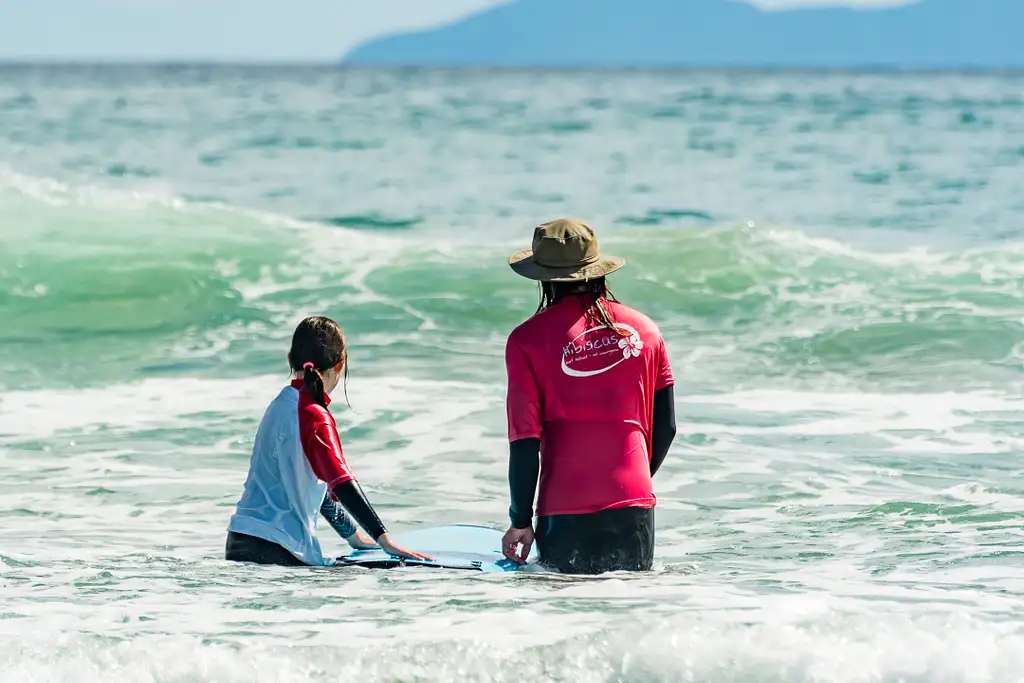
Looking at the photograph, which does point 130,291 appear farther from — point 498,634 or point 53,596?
point 498,634

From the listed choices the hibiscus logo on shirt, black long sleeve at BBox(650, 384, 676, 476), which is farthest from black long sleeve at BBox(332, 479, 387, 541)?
black long sleeve at BBox(650, 384, 676, 476)

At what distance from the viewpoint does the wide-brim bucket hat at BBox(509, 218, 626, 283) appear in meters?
→ 4.37

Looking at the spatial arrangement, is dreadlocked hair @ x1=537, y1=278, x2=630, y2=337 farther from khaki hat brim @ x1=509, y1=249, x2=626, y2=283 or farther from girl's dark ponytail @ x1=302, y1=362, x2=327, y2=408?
girl's dark ponytail @ x1=302, y1=362, x2=327, y2=408

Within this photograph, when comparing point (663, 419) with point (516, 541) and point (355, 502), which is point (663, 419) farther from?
point (355, 502)

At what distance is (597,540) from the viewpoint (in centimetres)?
450

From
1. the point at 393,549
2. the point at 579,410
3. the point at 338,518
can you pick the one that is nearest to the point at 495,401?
the point at 338,518

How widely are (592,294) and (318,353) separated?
0.96 metres

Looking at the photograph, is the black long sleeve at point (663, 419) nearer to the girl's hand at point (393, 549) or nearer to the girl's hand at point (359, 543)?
the girl's hand at point (393, 549)

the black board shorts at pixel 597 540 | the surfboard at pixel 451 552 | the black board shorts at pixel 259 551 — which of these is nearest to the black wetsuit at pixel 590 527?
the black board shorts at pixel 597 540

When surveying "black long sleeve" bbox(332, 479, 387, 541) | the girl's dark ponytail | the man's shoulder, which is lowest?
"black long sleeve" bbox(332, 479, 387, 541)

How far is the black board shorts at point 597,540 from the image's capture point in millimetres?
4496

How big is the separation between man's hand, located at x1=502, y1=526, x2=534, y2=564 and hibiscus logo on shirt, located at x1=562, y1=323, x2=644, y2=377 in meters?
0.54

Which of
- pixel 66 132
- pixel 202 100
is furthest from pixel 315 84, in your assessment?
pixel 66 132

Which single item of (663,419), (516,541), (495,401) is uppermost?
(495,401)
